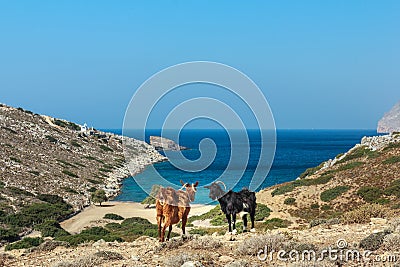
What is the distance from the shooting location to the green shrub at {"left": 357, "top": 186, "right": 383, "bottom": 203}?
91.7ft

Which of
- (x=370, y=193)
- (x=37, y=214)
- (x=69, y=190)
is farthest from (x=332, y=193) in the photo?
(x=69, y=190)

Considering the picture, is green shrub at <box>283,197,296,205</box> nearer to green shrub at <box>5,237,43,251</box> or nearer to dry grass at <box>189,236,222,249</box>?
green shrub at <box>5,237,43,251</box>

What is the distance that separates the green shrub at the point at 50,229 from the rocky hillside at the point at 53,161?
5.61m

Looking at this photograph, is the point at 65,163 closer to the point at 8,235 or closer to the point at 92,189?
the point at 92,189

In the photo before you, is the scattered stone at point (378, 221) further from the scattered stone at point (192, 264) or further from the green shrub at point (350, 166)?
the green shrub at point (350, 166)

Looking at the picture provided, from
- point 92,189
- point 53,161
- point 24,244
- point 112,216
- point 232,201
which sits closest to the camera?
point 232,201

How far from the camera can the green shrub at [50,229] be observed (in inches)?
1132

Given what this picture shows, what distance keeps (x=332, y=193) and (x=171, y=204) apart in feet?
73.7

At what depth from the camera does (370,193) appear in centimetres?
2873

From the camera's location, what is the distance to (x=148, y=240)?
1468cm

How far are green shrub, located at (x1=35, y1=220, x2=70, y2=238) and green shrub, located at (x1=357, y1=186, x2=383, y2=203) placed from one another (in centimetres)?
2137

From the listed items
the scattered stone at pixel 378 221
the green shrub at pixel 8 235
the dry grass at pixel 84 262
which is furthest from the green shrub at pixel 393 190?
the green shrub at pixel 8 235

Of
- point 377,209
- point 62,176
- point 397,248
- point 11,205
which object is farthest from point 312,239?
point 62,176

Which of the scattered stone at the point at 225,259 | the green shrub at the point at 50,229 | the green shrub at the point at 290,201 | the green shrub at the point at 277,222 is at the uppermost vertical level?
the scattered stone at the point at 225,259
